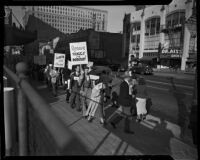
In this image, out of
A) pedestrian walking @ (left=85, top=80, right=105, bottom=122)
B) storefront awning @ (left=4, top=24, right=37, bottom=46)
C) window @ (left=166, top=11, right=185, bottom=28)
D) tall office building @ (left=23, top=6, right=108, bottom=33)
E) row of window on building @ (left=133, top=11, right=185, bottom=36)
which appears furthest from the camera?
window @ (left=166, top=11, right=185, bottom=28)

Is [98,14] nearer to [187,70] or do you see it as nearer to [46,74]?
[46,74]

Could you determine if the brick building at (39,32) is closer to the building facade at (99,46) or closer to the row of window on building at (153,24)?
the building facade at (99,46)

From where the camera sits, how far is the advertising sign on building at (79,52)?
19.3ft

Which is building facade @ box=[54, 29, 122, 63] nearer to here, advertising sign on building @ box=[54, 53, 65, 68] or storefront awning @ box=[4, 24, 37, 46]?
advertising sign on building @ box=[54, 53, 65, 68]

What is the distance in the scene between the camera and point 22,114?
145 centimetres

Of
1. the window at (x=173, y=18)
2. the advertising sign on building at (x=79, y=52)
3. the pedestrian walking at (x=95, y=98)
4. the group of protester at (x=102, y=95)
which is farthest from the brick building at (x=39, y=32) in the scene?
the window at (x=173, y=18)

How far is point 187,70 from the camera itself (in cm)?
1792

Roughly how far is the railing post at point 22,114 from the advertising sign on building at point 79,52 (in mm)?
4437

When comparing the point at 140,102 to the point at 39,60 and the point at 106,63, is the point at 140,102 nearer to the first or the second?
the point at 106,63

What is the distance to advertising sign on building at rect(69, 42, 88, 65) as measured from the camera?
19.3 feet

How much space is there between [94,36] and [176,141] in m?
3.87

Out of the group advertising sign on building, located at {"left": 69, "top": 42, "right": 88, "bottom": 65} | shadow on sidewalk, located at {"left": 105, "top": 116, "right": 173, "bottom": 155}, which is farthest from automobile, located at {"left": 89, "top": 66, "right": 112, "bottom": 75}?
shadow on sidewalk, located at {"left": 105, "top": 116, "right": 173, "bottom": 155}

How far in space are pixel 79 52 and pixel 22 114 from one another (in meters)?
4.59

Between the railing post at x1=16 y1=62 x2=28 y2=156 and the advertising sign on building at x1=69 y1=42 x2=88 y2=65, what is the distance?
444cm
